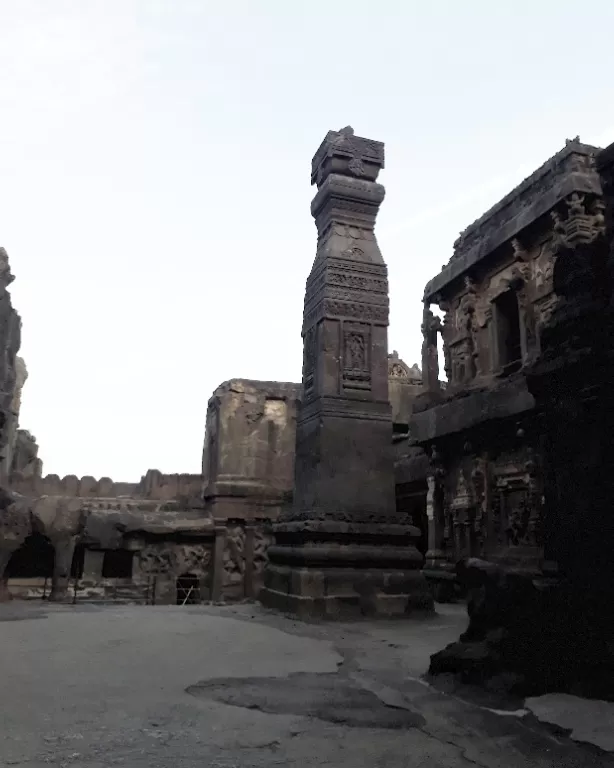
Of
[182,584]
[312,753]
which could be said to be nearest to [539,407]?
[312,753]

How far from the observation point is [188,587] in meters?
13.4

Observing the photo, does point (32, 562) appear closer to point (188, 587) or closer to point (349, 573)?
point (188, 587)

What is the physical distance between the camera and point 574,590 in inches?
105

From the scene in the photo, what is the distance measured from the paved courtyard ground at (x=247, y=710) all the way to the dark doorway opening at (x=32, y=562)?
9.77 metres

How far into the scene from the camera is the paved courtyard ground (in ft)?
5.77

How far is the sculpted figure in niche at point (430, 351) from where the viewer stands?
484 inches

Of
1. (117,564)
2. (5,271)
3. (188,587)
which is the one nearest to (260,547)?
(188,587)

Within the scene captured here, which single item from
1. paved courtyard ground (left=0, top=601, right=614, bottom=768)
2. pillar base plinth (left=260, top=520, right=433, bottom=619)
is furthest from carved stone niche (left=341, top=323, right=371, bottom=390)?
paved courtyard ground (left=0, top=601, right=614, bottom=768)

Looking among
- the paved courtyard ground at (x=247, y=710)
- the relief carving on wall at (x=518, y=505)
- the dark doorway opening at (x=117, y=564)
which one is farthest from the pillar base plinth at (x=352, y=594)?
the dark doorway opening at (x=117, y=564)

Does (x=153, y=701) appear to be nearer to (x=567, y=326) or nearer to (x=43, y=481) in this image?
(x=567, y=326)

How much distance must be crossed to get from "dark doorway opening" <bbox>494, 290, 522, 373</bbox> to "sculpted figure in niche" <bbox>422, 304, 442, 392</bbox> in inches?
59.2

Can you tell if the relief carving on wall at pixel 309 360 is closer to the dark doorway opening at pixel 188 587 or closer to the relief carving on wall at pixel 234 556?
the relief carving on wall at pixel 234 556

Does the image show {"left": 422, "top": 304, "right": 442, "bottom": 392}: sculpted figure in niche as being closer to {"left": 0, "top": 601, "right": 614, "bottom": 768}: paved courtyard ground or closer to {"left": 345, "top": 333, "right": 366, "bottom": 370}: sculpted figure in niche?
{"left": 345, "top": 333, "right": 366, "bottom": 370}: sculpted figure in niche

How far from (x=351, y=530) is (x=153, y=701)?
336 cm
